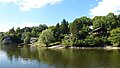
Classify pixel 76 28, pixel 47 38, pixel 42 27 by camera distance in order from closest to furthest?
pixel 76 28, pixel 47 38, pixel 42 27

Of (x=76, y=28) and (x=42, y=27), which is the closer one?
(x=76, y=28)

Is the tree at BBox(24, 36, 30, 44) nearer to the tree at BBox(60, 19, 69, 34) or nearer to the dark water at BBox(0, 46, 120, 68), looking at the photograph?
the tree at BBox(60, 19, 69, 34)

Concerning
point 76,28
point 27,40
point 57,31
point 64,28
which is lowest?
point 27,40

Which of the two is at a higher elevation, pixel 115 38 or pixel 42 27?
pixel 42 27

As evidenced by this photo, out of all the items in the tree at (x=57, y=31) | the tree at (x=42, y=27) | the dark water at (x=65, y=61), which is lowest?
the dark water at (x=65, y=61)

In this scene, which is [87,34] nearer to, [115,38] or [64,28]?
[115,38]

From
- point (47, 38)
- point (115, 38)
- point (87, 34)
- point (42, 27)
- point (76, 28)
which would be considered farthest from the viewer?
point (42, 27)

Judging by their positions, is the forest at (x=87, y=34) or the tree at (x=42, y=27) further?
the tree at (x=42, y=27)

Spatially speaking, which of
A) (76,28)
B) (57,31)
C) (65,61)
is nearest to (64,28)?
(57,31)

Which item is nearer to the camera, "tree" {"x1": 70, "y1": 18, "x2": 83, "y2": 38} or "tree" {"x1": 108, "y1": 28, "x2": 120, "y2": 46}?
"tree" {"x1": 108, "y1": 28, "x2": 120, "y2": 46}

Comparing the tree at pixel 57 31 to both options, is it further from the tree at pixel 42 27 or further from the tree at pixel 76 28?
the tree at pixel 42 27

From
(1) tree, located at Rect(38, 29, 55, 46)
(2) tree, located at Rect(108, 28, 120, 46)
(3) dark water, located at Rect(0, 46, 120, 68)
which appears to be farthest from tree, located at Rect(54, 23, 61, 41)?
(3) dark water, located at Rect(0, 46, 120, 68)

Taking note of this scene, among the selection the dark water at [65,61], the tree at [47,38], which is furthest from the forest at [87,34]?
the dark water at [65,61]

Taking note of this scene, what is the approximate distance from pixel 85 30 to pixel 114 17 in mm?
13449
